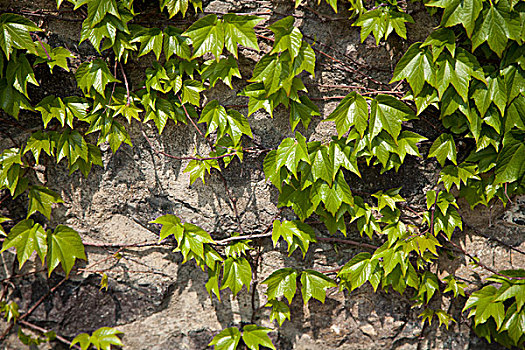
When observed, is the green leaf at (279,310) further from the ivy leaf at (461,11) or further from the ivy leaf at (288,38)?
the ivy leaf at (461,11)

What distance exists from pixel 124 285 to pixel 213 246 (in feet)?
1.51

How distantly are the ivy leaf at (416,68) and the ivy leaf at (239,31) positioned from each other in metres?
0.59

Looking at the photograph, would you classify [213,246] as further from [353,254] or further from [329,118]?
[329,118]

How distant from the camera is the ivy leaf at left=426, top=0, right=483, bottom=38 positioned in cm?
141

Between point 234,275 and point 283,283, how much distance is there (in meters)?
0.23

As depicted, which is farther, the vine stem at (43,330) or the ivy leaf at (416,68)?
the vine stem at (43,330)

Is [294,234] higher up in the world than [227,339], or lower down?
higher up

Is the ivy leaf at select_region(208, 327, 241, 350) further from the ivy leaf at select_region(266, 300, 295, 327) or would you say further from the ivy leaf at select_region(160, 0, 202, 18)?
the ivy leaf at select_region(160, 0, 202, 18)

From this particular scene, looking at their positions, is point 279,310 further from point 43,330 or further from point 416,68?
point 416,68

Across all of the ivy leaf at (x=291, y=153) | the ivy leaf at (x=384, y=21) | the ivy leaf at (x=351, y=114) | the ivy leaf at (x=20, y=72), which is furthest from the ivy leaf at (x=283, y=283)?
the ivy leaf at (x=20, y=72)

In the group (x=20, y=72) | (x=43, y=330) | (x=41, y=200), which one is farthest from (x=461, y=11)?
(x=43, y=330)

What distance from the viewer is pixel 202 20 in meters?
1.48

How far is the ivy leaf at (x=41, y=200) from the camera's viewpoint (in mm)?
1663

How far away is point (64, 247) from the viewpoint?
5.52ft
